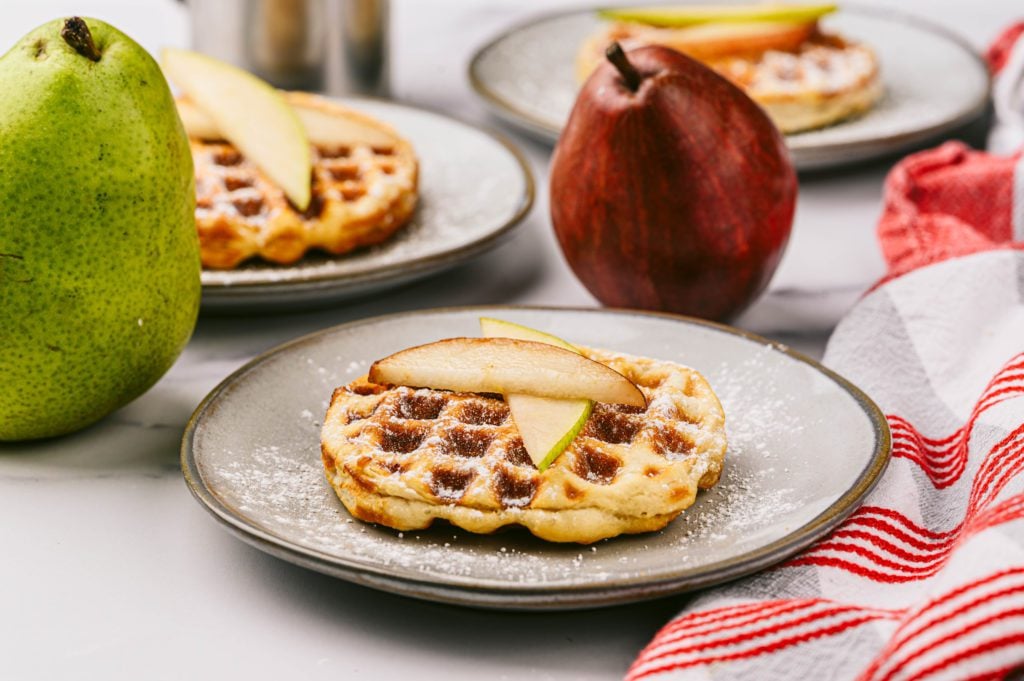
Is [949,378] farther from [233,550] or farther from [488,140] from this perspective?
[488,140]

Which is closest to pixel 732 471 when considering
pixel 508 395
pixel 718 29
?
pixel 508 395

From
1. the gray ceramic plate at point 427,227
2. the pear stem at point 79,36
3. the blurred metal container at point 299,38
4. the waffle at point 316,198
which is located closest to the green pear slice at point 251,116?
the waffle at point 316,198

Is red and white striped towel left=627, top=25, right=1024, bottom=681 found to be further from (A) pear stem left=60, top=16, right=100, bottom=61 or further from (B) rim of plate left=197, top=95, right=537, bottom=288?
(A) pear stem left=60, top=16, right=100, bottom=61

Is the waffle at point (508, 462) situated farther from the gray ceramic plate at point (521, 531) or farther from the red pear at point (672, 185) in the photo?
the red pear at point (672, 185)

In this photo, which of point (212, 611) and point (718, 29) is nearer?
point (212, 611)

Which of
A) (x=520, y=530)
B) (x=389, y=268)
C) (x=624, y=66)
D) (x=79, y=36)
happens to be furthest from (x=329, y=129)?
(x=520, y=530)
